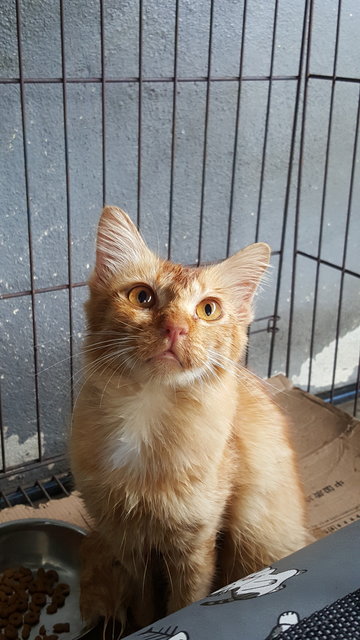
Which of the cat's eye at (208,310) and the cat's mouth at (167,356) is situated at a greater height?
the cat's eye at (208,310)

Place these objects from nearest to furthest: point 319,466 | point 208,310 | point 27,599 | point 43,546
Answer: point 208,310 < point 27,599 < point 43,546 < point 319,466

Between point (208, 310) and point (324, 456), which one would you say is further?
point (324, 456)

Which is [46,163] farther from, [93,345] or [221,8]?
[93,345]

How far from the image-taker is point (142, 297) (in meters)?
1.05

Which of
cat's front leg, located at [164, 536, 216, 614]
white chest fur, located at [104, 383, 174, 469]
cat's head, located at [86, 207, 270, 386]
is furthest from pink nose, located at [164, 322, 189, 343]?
cat's front leg, located at [164, 536, 216, 614]

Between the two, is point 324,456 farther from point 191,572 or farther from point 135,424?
point 135,424

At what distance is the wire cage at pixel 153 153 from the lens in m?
1.62


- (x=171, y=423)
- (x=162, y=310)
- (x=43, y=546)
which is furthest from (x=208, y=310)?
(x=43, y=546)

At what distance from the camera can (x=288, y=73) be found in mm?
1967

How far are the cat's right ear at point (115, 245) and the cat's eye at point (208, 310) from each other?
0.16 m

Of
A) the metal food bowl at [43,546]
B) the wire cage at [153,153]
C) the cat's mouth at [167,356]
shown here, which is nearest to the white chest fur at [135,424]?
the cat's mouth at [167,356]

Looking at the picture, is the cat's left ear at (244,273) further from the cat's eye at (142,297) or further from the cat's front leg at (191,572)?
the cat's front leg at (191,572)

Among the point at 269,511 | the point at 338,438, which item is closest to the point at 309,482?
the point at 338,438

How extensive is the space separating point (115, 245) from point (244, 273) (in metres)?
0.23
